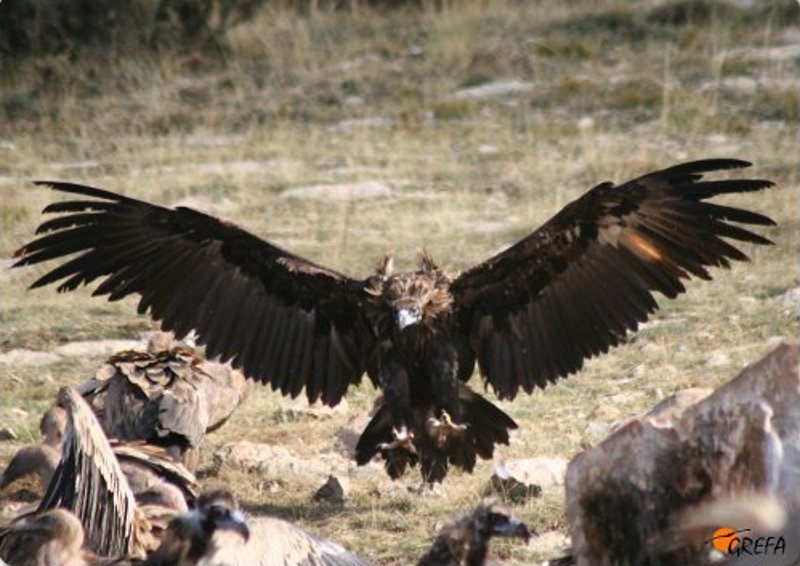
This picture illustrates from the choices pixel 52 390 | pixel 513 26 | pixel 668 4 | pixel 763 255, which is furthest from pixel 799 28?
pixel 52 390

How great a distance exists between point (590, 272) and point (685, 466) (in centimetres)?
270

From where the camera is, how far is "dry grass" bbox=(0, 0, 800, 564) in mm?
9750

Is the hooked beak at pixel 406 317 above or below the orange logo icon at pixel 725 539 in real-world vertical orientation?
above

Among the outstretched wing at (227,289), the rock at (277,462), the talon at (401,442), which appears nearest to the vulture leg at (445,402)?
the talon at (401,442)

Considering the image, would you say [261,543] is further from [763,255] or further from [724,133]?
[724,133]

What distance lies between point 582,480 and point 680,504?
13.4 inches

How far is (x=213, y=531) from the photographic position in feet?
20.1

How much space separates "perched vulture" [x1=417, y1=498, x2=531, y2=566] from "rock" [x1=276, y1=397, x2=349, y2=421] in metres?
3.27

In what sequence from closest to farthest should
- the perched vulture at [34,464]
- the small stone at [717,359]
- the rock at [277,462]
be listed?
the perched vulture at [34,464], the rock at [277,462], the small stone at [717,359]

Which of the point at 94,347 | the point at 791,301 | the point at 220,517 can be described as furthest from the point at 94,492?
the point at 791,301

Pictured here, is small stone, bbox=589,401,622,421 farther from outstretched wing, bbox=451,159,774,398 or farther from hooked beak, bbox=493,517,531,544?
hooked beak, bbox=493,517,531,544

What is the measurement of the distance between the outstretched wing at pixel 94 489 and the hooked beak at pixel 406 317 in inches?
79.5

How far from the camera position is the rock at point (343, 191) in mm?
15273

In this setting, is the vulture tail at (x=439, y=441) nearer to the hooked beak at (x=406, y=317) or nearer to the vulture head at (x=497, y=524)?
the hooked beak at (x=406, y=317)
